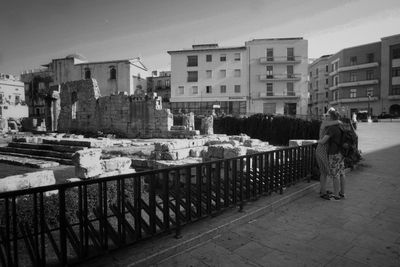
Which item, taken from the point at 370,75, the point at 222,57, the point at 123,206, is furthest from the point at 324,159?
the point at 370,75

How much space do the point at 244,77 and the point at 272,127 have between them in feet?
73.0

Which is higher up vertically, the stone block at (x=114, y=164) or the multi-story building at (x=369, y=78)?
the multi-story building at (x=369, y=78)

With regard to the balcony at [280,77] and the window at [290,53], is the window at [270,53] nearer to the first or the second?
the window at [290,53]

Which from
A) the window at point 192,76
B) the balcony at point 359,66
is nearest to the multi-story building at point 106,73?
the window at point 192,76

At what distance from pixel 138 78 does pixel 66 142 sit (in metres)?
35.1

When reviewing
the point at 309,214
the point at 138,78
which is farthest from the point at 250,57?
the point at 309,214

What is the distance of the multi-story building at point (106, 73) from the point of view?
1784 inches

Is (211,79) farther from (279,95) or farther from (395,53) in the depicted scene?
(395,53)

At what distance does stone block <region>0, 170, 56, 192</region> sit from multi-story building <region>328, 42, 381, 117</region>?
47.1m

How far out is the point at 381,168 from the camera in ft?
27.9

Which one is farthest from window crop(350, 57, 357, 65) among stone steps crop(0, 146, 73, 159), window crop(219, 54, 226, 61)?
stone steps crop(0, 146, 73, 159)

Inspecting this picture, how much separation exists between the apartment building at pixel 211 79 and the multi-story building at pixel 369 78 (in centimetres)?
1670

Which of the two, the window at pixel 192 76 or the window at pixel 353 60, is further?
the window at pixel 353 60

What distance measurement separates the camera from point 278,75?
42.1 meters
